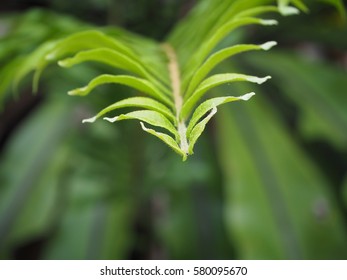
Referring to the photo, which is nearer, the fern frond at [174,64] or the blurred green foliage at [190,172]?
the fern frond at [174,64]

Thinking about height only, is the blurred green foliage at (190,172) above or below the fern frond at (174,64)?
below

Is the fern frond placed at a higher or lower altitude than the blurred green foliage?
higher

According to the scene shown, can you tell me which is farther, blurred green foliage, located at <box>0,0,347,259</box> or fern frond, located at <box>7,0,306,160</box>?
blurred green foliage, located at <box>0,0,347,259</box>

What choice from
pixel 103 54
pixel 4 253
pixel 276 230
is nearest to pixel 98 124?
pixel 4 253
